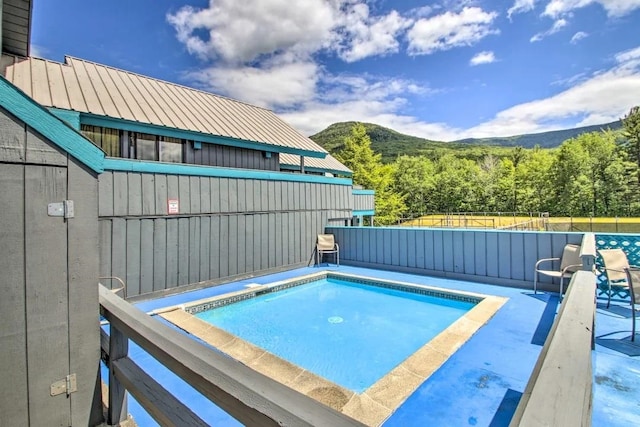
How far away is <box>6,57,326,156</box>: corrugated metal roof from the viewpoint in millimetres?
5840

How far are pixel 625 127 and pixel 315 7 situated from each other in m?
37.5

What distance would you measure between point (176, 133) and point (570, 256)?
26.1ft

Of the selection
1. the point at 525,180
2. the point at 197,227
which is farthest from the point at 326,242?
the point at 525,180

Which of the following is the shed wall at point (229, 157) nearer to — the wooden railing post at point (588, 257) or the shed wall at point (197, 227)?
the shed wall at point (197, 227)

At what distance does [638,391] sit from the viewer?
264cm

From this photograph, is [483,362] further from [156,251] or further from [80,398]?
[156,251]

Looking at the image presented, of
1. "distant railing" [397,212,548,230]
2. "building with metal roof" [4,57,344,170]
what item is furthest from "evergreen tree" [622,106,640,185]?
"building with metal roof" [4,57,344,170]

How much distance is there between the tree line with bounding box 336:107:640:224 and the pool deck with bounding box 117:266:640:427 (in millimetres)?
22840

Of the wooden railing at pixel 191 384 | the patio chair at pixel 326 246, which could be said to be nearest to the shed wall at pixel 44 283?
the wooden railing at pixel 191 384

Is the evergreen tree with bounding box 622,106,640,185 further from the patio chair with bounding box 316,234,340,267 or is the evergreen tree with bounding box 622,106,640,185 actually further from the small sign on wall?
the small sign on wall

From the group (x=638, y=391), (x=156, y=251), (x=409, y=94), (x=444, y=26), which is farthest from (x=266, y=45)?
(x=409, y=94)

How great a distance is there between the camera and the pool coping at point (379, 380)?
8.47ft

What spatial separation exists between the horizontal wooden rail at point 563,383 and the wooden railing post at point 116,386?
6.71 ft

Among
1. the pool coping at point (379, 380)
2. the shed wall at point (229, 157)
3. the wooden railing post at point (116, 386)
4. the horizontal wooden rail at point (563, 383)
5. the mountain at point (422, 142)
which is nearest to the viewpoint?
the horizontal wooden rail at point (563, 383)
